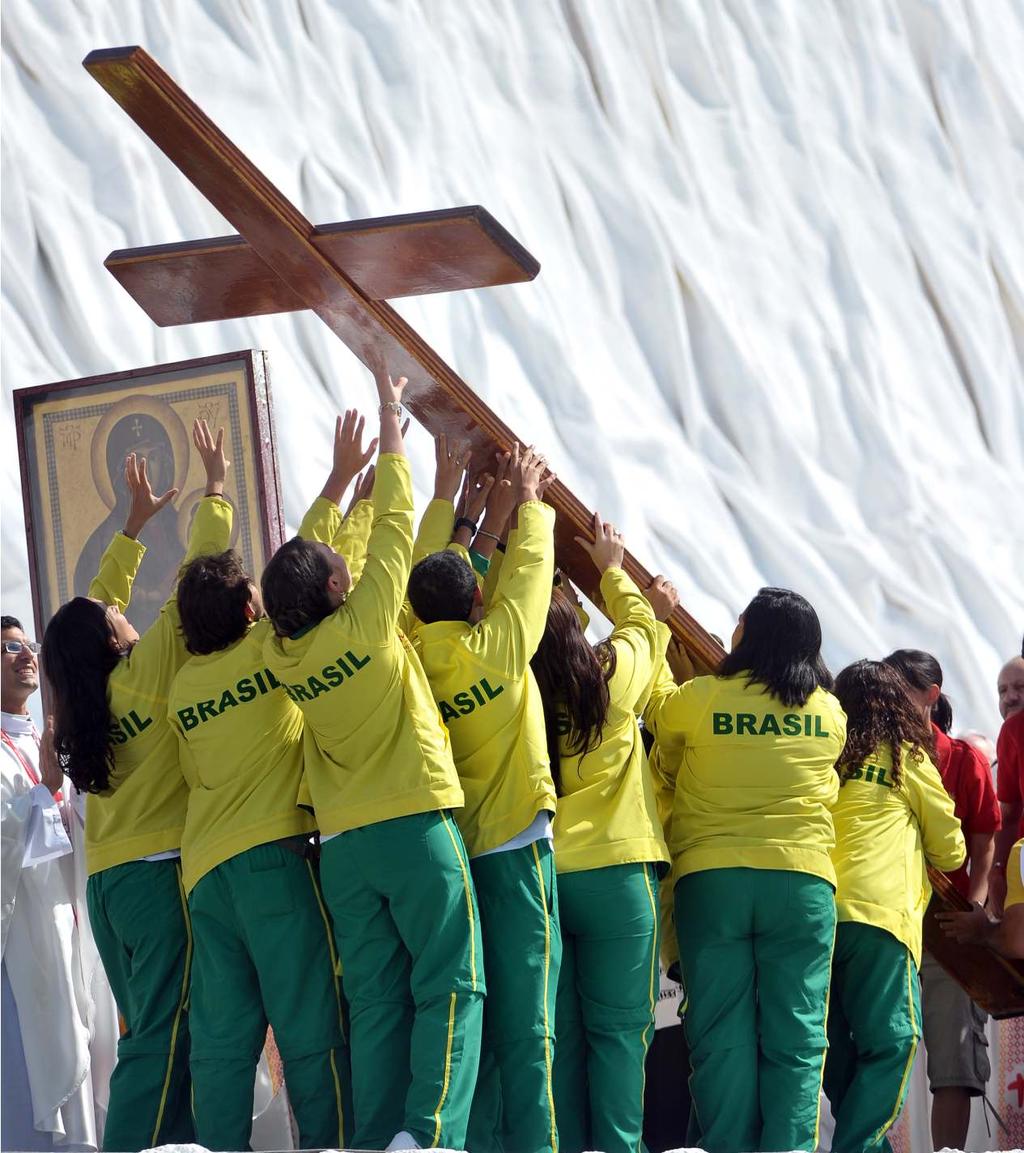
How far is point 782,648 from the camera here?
3.45 meters

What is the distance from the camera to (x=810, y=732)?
11.3 feet

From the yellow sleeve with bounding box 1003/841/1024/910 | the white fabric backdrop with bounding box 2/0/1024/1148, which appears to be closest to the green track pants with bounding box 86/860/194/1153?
the yellow sleeve with bounding box 1003/841/1024/910

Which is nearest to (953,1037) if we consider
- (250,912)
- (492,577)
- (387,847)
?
(492,577)

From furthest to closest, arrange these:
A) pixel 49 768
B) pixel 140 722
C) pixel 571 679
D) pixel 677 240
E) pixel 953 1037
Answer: pixel 677 240 → pixel 953 1037 → pixel 49 768 → pixel 140 722 → pixel 571 679

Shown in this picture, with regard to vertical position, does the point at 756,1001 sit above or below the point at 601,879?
below

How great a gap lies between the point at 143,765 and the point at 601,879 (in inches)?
37.7

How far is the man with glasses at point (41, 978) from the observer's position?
3906 mm

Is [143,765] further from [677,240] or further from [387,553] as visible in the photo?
[677,240]

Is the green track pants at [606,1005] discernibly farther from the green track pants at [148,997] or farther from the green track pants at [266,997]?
the green track pants at [148,997]

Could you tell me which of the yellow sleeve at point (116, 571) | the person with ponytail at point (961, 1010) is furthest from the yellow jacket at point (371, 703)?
the person with ponytail at point (961, 1010)

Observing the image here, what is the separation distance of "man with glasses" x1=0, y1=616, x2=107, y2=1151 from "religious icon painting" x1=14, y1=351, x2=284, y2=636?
0.49 metres

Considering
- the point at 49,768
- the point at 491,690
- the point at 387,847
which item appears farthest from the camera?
the point at 49,768

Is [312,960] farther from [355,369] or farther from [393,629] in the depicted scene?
[355,369]

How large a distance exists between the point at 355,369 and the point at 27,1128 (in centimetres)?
563
